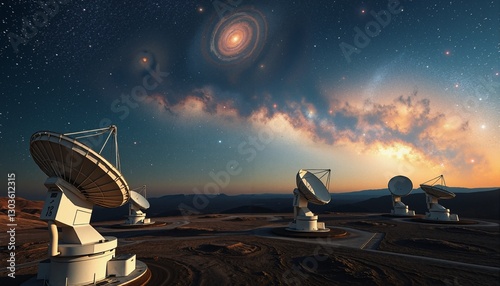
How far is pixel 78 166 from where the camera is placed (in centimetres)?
1428

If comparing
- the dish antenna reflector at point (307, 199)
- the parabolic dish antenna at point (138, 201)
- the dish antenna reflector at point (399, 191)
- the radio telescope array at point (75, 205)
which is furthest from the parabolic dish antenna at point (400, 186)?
the radio telescope array at point (75, 205)

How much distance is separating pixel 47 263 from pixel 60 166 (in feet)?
20.5

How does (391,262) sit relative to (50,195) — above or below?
below

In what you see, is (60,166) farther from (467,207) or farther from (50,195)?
(467,207)

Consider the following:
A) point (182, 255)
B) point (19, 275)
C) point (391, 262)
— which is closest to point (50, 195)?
point (19, 275)

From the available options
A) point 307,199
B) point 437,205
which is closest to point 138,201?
point 307,199

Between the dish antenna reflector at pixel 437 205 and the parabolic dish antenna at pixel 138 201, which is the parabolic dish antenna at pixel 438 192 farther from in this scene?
the parabolic dish antenna at pixel 138 201

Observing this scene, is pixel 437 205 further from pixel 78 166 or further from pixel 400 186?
pixel 78 166

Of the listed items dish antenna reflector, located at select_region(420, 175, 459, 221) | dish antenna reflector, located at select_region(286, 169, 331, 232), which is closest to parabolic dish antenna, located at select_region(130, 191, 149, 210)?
dish antenna reflector, located at select_region(286, 169, 331, 232)

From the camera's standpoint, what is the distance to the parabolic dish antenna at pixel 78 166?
1375 cm

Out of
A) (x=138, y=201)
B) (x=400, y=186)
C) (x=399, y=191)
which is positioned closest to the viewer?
(x=138, y=201)

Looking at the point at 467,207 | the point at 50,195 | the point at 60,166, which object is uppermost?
the point at 60,166

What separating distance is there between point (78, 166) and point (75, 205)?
2.66 metres

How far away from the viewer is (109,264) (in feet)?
51.9
